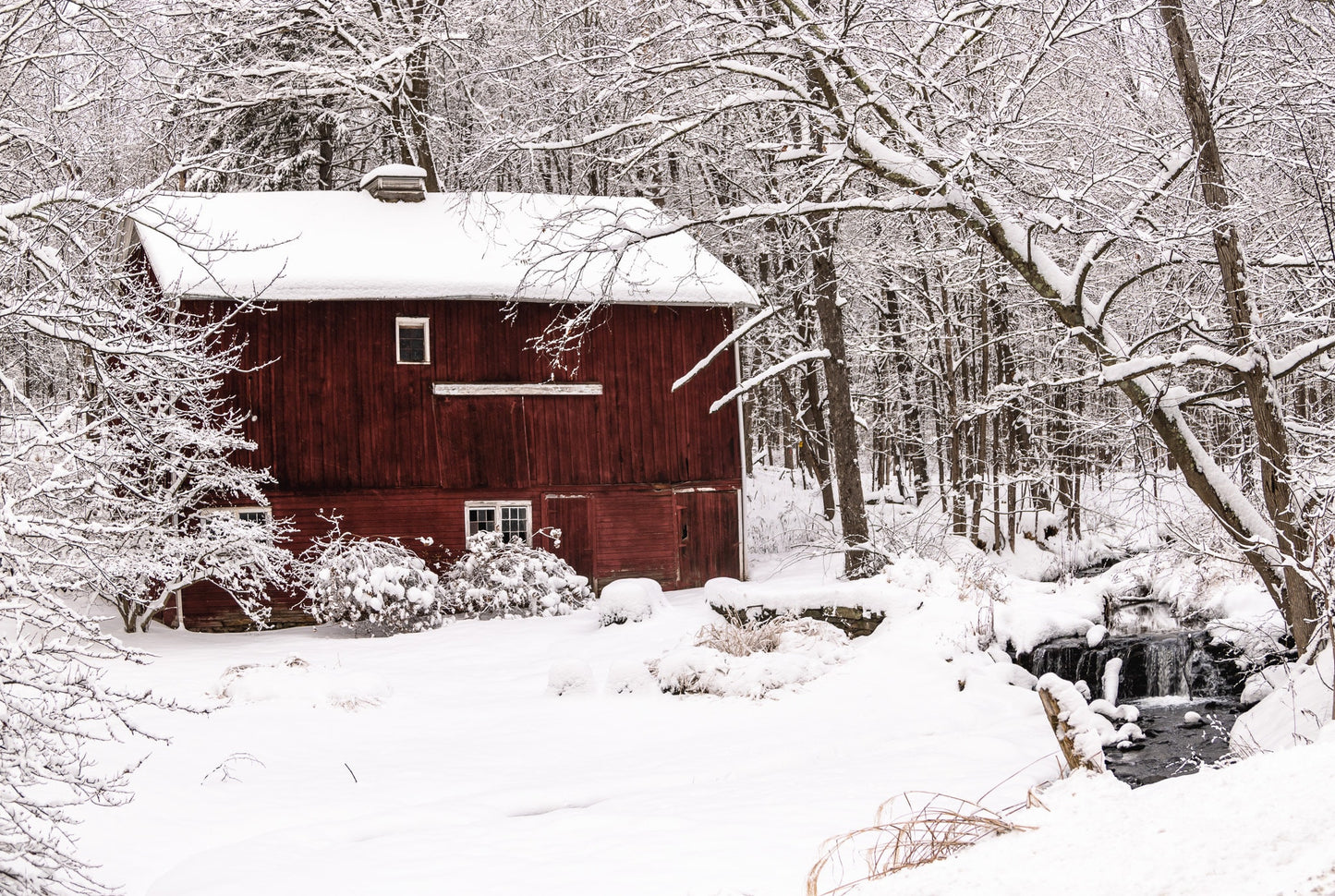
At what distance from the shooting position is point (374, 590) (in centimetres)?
1638

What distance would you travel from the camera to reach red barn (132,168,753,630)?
18.4 meters

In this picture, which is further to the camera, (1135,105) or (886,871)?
(1135,105)

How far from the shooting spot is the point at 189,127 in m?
26.1

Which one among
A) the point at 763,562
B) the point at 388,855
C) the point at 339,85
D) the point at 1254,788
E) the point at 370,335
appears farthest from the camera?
the point at 339,85

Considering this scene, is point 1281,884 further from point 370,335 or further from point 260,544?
point 370,335

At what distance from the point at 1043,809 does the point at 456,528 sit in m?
17.3

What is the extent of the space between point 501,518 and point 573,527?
1.25m

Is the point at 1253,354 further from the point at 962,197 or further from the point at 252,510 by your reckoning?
the point at 252,510

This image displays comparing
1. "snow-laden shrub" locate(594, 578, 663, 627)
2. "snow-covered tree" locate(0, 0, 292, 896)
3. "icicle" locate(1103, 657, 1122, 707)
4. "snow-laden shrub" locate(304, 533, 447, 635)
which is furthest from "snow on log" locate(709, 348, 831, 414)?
"snow-covered tree" locate(0, 0, 292, 896)

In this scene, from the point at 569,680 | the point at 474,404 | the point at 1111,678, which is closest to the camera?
the point at 569,680

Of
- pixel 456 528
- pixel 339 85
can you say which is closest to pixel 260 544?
pixel 456 528

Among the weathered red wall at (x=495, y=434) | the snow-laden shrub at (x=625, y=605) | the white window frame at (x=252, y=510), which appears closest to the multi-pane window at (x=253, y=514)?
the white window frame at (x=252, y=510)

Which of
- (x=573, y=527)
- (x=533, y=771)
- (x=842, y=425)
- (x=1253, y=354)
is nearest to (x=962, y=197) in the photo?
(x=1253, y=354)

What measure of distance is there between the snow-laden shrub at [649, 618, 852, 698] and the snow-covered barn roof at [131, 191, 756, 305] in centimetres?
643
